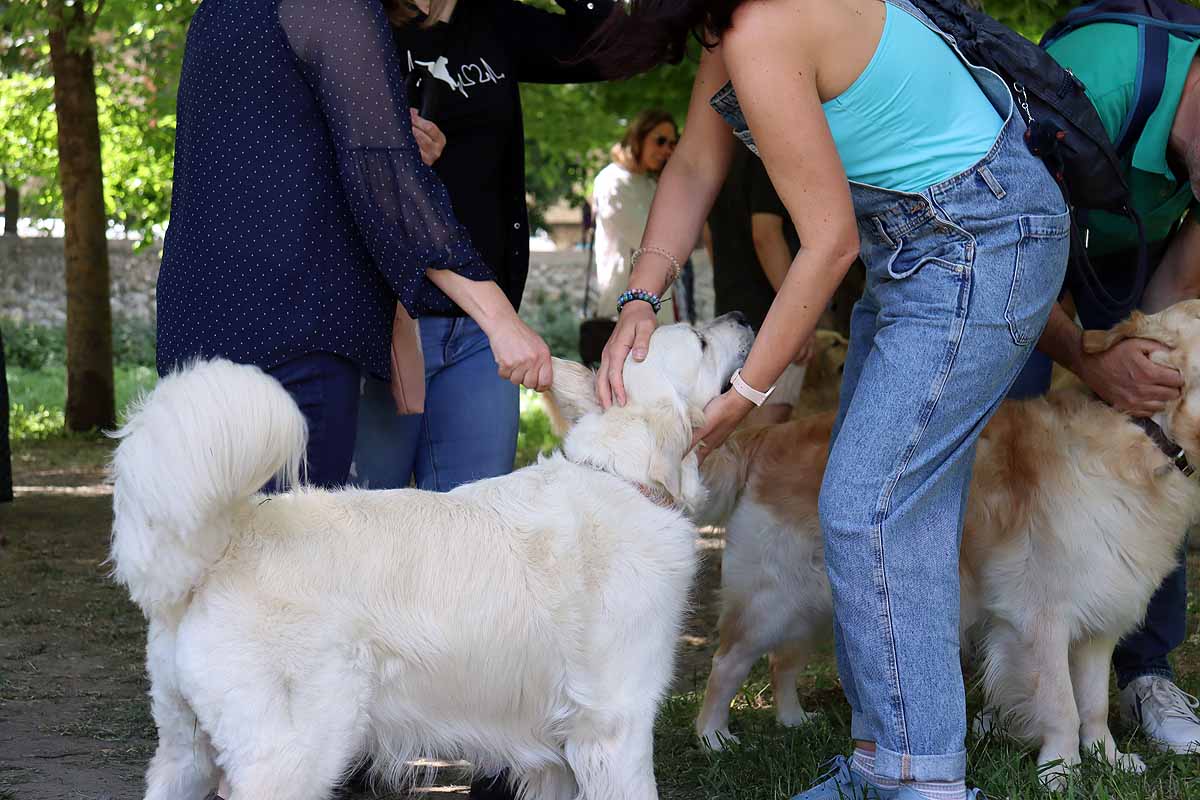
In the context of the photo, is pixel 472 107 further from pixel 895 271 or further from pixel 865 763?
pixel 865 763

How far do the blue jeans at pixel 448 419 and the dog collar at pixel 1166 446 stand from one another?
187 cm

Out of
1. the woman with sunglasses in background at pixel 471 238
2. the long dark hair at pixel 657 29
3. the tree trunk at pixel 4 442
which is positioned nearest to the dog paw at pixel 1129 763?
the woman with sunglasses in background at pixel 471 238

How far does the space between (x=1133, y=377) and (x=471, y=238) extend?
77.5 inches

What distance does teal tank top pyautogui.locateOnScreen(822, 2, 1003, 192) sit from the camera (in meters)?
2.71

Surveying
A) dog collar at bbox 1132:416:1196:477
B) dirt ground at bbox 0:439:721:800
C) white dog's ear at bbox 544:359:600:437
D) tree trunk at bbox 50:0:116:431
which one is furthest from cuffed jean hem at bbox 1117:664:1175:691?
tree trunk at bbox 50:0:116:431

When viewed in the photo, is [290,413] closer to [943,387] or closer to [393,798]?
[943,387]

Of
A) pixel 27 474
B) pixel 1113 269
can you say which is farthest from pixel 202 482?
pixel 27 474

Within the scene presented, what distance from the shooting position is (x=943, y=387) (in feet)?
9.27

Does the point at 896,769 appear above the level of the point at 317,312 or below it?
below

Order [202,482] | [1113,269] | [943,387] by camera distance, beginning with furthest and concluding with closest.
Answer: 1. [1113,269]
2. [943,387]
3. [202,482]

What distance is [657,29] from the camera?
273 cm

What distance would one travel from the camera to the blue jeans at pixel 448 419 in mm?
3576

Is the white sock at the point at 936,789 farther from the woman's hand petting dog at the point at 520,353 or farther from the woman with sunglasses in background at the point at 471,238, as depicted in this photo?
the woman's hand petting dog at the point at 520,353

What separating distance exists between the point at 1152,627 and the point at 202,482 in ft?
10.9
